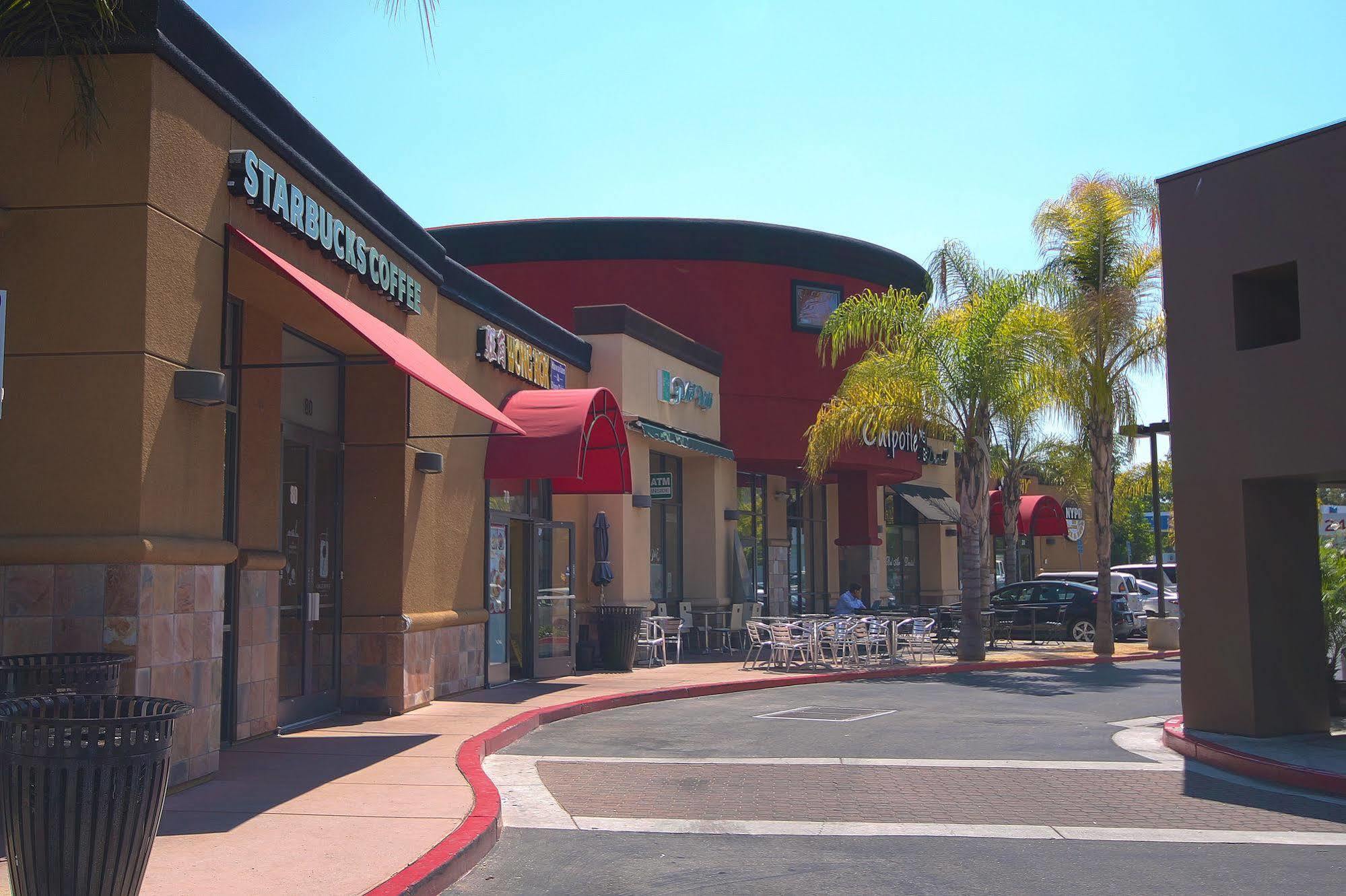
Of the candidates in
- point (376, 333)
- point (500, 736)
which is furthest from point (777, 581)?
point (376, 333)

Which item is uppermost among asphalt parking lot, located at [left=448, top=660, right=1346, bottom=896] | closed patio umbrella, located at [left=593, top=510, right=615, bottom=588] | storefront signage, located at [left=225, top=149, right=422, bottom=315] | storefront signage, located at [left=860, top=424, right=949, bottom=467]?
storefront signage, located at [left=225, top=149, right=422, bottom=315]

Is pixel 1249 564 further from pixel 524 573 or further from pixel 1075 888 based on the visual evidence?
pixel 524 573

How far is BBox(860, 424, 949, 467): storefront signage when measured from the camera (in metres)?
23.7

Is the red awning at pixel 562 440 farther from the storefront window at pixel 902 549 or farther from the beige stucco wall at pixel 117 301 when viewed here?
the storefront window at pixel 902 549

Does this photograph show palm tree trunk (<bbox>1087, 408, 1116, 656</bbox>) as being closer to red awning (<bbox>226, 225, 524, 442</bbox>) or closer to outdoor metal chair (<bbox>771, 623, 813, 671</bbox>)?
outdoor metal chair (<bbox>771, 623, 813, 671</bbox>)

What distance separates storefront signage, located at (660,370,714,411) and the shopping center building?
7 centimetres

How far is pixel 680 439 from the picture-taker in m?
22.3

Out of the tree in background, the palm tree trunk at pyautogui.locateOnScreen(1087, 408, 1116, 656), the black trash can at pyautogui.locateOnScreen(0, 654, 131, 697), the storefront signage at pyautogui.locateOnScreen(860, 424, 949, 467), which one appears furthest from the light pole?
the tree in background

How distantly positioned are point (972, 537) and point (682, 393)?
592cm

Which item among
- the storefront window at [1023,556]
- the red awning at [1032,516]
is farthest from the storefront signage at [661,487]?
the storefront window at [1023,556]

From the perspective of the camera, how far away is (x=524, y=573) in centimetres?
1817

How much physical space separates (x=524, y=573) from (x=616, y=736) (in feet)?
18.6

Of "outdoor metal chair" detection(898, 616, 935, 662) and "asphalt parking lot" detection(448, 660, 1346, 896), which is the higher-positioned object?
"outdoor metal chair" detection(898, 616, 935, 662)

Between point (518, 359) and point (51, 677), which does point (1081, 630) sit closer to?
point (518, 359)
